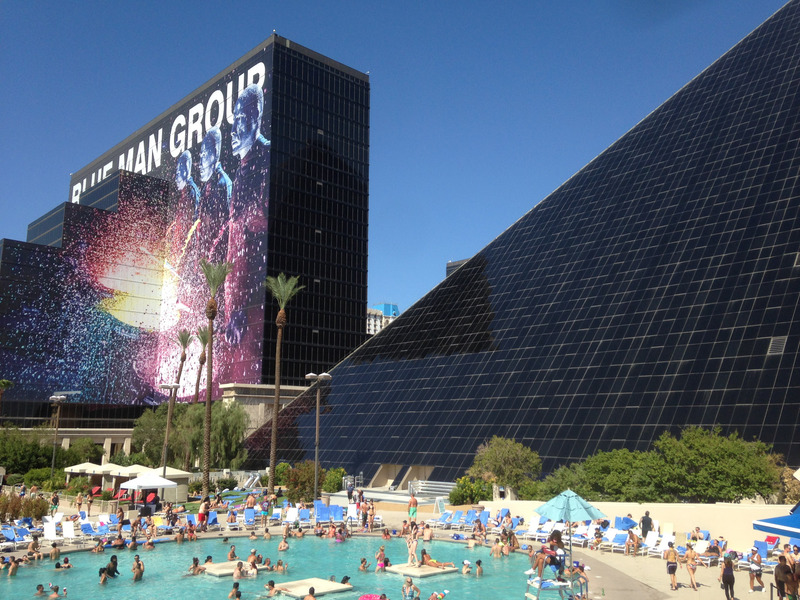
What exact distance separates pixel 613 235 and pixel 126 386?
3292 inches

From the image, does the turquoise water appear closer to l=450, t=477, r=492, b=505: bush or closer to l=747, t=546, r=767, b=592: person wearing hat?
l=747, t=546, r=767, b=592: person wearing hat

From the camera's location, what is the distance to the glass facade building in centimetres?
9212

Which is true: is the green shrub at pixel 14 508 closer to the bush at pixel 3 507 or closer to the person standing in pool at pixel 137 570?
the bush at pixel 3 507

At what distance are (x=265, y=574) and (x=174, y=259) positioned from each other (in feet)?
308

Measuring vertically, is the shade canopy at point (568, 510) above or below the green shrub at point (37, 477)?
above

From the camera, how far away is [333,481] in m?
42.6

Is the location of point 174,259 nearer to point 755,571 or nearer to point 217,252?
point 217,252

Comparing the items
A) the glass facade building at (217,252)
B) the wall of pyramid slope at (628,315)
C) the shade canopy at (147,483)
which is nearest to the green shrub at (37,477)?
the wall of pyramid slope at (628,315)

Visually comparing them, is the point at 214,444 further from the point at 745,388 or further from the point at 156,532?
the point at 745,388

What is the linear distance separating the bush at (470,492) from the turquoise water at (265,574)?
678 centimetres

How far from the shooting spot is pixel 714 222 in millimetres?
39906

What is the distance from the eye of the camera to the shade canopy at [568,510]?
759 inches

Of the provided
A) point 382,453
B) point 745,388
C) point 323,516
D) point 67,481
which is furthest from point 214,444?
point 745,388

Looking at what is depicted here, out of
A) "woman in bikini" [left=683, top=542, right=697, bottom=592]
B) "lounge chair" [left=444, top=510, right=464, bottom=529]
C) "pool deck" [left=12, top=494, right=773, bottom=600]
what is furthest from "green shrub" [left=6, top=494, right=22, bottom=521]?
"woman in bikini" [left=683, top=542, right=697, bottom=592]
